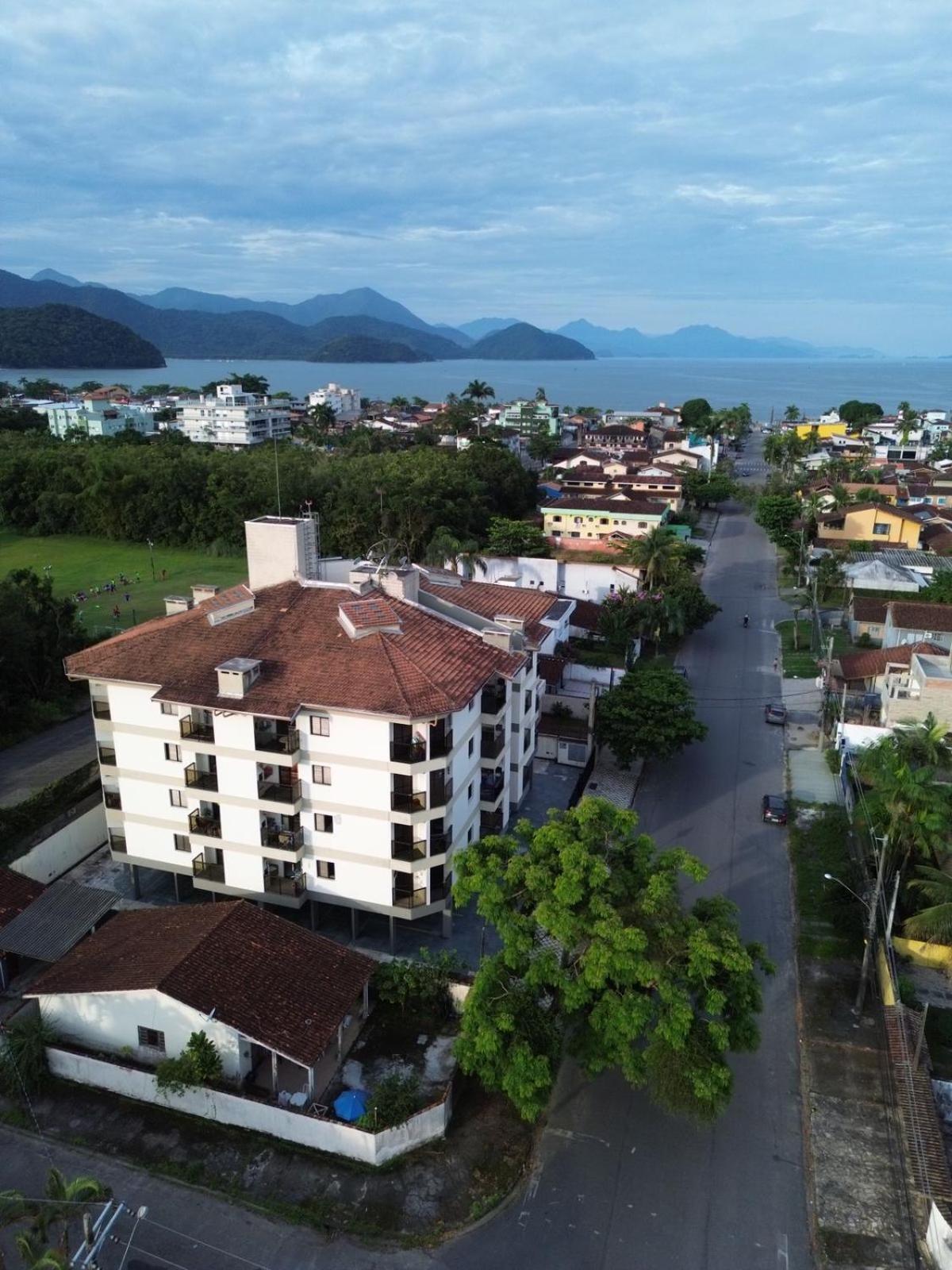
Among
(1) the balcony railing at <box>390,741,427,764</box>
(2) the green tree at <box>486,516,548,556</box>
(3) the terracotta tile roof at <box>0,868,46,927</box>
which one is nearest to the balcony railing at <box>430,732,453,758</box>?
(1) the balcony railing at <box>390,741,427,764</box>

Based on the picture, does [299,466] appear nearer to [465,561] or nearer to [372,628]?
[465,561]

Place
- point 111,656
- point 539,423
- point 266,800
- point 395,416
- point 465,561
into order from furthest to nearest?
point 395,416 < point 539,423 < point 465,561 < point 111,656 < point 266,800

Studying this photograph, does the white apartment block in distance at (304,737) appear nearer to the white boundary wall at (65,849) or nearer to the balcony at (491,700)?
the balcony at (491,700)

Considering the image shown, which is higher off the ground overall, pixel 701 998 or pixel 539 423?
pixel 539 423

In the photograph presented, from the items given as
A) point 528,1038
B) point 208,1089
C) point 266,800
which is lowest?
point 208,1089

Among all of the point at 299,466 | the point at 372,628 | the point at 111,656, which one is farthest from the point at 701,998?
the point at 299,466

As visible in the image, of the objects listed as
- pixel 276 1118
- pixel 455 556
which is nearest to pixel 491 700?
pixel 276 1118

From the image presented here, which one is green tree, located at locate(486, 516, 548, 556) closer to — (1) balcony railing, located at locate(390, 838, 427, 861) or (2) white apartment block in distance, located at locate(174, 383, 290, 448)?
(1) balcony railing, located at locate(390, 838, 427, 861)
